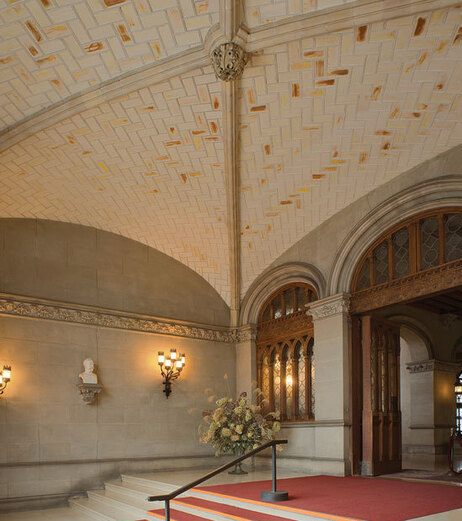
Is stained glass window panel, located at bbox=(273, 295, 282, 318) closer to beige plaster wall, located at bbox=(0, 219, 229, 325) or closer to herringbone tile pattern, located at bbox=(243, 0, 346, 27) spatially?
beige plaster wall, located at bbox=(0, 219, 229, 325)

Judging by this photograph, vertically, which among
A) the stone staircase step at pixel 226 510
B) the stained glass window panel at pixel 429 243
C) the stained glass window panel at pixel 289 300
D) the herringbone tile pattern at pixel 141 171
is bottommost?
the stone staircase step at pixel 226 510

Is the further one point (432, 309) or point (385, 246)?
point (432, 309)

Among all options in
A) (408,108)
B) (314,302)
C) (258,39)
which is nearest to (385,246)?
(314,302)

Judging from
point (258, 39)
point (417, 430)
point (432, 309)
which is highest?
point (258, 39)

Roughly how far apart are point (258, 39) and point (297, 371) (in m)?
6.38

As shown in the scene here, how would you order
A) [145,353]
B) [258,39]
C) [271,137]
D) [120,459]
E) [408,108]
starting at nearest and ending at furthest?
1. [258,39]
2. [408,108]
3. [271,137]
4. [120,459]
5. [145,353]

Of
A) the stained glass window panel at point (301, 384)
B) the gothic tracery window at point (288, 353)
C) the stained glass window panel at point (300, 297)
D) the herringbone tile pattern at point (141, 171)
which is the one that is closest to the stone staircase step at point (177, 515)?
the gothic tracery window at point (288, 353)

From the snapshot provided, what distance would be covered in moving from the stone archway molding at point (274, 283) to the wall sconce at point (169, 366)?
6.15 ft

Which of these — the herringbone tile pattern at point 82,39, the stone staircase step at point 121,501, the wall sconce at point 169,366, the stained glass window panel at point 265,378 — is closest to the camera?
the herringbone tile pattern at point 82,39

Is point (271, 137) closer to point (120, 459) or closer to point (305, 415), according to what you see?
point (305, 415)

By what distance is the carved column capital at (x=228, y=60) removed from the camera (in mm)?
6574

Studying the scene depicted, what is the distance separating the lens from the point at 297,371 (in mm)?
10648

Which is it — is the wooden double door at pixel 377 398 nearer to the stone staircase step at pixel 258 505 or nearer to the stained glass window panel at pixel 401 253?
the stained glass window panel at pixel 401 253

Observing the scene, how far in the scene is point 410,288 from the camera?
834cm
